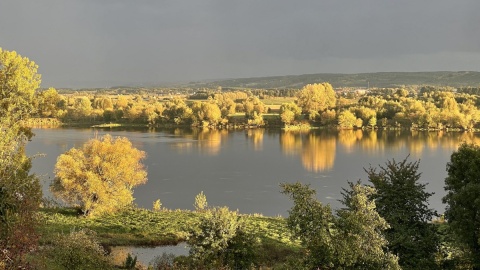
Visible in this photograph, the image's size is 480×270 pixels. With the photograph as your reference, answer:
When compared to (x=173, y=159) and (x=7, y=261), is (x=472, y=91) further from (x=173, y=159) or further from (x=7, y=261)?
(x=7, y=261)

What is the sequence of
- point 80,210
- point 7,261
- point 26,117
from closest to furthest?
→ point 7,261 < point 26,117 < point 80,210

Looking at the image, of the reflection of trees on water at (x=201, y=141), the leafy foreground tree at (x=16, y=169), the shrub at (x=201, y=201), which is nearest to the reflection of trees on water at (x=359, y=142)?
the reflection of trees on water at (x=201, y=141)

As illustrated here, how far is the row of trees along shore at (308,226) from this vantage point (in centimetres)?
1138

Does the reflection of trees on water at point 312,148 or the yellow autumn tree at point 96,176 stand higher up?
the yellow autumn tree at point 96,176

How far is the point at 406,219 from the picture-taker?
55.1 feet

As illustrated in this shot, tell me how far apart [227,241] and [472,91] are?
6317 inches

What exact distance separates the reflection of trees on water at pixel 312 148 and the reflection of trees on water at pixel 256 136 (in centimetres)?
422

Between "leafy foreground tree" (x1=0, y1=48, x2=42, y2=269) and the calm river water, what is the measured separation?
7522 millimetres

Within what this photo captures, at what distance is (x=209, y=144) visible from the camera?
80438 millimetres

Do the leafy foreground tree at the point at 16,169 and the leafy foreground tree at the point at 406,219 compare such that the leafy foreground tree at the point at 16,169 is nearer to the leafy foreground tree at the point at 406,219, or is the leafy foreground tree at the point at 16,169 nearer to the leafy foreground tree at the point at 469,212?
the leafy foreground tree at the point at 406,219

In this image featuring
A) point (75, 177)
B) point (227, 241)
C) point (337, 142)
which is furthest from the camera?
point (337, 142)

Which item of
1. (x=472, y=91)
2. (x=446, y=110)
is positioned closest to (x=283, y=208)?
(x=446, y=110)

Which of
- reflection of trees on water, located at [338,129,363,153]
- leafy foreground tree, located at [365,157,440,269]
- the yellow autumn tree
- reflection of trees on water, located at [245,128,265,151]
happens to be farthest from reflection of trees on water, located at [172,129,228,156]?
leafy foreground tree, located at [365,157,440,269]

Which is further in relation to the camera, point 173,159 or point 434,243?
point 173,159
